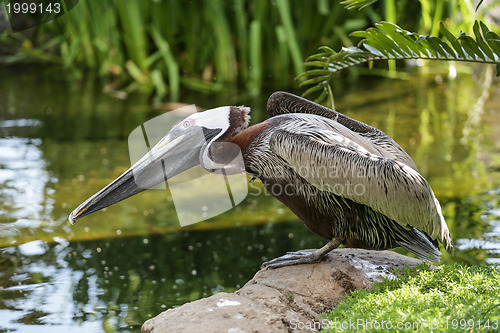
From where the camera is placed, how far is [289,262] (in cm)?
374

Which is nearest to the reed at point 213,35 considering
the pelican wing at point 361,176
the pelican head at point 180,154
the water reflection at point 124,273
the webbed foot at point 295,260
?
the water reflection at point 124,273

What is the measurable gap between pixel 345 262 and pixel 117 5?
19.4 ft

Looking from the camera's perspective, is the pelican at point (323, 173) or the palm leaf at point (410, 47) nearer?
the pelican at point (323, 173)

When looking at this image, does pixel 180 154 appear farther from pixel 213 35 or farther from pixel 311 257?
pixel 213 35

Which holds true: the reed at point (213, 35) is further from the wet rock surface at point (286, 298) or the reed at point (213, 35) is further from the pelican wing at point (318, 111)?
the wet rock surface at point (286, 298)

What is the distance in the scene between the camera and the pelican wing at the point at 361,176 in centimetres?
342

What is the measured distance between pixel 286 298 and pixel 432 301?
0.72 metres

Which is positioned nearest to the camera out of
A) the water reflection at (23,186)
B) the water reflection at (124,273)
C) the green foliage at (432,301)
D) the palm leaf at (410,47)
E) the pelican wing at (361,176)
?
the green foliage at (432,301)

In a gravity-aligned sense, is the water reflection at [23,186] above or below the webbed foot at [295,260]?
below

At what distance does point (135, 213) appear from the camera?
5652mm

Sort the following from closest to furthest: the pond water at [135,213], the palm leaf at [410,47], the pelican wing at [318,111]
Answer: the palm leaf at [410,47]
the pelican wing at [318,111]
the pond water at [135,213]

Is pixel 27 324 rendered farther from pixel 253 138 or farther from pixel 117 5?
pixel 117 5

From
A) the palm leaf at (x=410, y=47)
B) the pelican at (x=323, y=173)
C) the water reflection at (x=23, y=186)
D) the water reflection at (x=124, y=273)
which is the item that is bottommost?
the water reflection at (x=124, y=273)

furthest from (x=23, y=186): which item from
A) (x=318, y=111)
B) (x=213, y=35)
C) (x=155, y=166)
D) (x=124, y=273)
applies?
(x=213, y=35)
